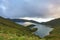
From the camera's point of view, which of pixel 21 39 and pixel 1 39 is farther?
pixel 21 39

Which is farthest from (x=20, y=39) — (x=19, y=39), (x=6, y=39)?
(x=6, y=39)

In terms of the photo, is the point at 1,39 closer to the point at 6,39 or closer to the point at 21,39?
the point at 6,39

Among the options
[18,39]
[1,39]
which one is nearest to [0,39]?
[1,39]

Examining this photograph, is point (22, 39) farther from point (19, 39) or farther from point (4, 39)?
point (4, 39)

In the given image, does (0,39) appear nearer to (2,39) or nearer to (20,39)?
(2,39)

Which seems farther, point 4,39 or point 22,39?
point 22,39

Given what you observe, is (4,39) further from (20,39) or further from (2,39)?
(20,39)

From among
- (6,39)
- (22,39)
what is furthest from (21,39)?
(6,39)
